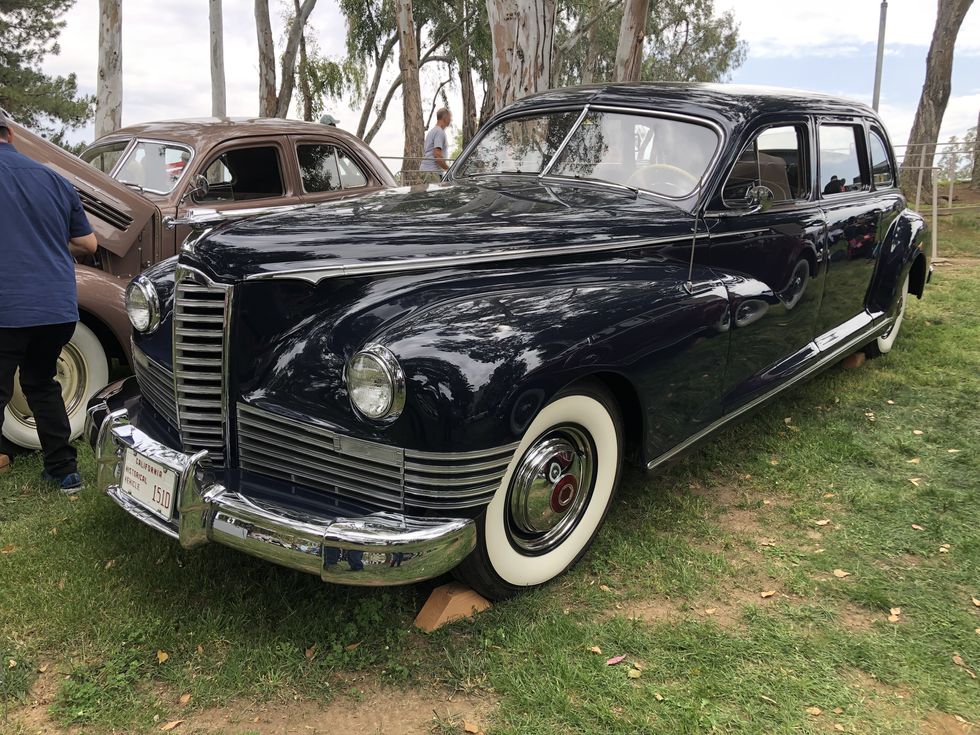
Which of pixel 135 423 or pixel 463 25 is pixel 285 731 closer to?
pixel 135 423

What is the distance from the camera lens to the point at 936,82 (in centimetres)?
1602

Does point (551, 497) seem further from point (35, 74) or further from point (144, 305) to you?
point (35, 74)

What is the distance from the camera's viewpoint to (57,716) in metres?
2.35

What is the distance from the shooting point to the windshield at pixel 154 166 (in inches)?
217

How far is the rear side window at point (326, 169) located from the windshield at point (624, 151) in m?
2.44

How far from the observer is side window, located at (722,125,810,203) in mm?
3686

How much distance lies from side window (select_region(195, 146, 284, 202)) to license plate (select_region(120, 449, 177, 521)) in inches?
123

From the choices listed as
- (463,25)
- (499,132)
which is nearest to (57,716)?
(499,132)

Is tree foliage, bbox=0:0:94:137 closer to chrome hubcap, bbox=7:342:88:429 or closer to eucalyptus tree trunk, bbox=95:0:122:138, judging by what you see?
eucalyptus tree trunk, bbox=95:0:122:138

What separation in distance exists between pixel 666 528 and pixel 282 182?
4013mm

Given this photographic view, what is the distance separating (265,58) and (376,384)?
1665 cm

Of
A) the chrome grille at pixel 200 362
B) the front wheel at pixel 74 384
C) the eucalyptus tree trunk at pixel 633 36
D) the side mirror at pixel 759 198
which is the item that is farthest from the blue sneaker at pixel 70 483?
the eucalyptus tree trunk at pixel 633 36

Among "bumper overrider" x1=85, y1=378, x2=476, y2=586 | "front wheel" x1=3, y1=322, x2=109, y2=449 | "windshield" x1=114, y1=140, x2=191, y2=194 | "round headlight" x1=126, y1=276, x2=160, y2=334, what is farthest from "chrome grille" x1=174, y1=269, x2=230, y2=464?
"windshield" x1=114, y1=140, x2=191, y2=194

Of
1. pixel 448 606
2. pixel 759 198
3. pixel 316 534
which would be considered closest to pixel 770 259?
pixel 759 198
